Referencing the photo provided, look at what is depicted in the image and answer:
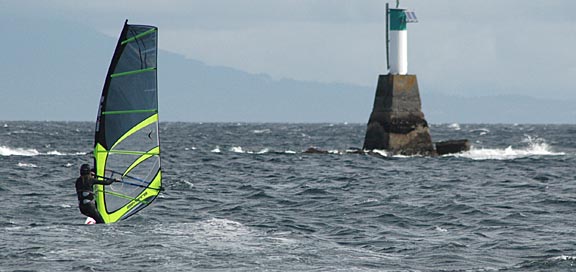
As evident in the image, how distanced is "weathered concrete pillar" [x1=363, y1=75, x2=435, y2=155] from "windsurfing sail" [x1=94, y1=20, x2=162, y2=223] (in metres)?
25.2

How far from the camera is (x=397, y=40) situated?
4544 cm

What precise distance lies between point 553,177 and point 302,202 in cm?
1264

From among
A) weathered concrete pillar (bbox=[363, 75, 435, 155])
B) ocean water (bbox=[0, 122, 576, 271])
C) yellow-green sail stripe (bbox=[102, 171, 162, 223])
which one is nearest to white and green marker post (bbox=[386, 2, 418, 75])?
weathered concrete pillar (bbox=[363, 75, 435, 155])

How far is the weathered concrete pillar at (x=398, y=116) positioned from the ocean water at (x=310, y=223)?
676 centimetres

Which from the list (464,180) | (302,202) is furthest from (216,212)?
(464,180)

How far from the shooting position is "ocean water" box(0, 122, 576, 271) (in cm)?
1515

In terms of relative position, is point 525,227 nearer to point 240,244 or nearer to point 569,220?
point 569,220

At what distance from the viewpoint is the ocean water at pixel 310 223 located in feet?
49.7

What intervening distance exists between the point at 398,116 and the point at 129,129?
85.4 ft

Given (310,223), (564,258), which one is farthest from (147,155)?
(564,258)

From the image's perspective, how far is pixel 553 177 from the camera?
3400 cm

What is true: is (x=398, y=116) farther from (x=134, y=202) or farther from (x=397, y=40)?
(x=134, y=202)

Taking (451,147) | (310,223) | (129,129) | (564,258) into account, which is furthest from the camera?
(451,147)

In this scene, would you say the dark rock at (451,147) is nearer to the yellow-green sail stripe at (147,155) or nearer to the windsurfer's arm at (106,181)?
the yellow-green sail stripe at (147,155)
